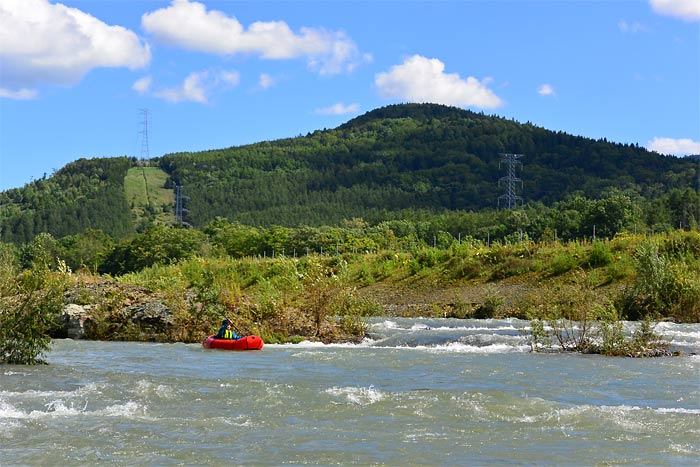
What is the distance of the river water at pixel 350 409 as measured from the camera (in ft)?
40.1

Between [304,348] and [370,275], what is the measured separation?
24501mm

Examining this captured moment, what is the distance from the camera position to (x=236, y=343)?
25203 mm

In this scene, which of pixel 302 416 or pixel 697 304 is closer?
pixel 302 416

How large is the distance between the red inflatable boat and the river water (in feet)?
3.55

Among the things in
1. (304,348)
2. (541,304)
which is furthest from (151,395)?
(541,304)

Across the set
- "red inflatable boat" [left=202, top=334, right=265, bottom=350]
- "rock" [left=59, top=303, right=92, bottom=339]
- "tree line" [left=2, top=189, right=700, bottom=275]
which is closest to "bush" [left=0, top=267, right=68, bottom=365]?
"red inflatable boat" [left=202, top=334, right=265, bottom=350]

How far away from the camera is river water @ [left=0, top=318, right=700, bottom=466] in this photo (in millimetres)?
12234

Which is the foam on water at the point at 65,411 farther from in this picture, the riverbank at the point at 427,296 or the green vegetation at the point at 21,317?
the riverbank at the point at 427,296

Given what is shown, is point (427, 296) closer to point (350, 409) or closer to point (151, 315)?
point (151, 315)

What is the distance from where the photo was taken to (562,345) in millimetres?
Result: 24219

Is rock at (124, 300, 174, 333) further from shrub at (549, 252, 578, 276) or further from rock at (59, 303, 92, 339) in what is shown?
shrub at (549, 252, 578, 276)

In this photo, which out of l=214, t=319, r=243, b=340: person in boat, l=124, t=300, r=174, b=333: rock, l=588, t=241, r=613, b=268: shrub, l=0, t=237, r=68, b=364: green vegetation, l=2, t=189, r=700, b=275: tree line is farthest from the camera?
l=2, t=189, r=700, b=275: tree line

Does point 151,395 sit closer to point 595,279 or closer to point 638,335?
point 638,335

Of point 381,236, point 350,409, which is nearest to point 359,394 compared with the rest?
point 350,409
